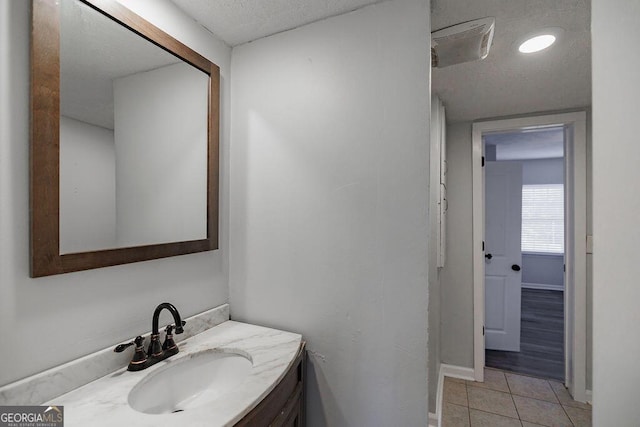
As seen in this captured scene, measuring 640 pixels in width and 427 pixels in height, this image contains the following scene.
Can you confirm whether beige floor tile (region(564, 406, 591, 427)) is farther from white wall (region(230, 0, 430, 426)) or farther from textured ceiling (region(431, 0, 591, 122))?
textured ceiling (region(431, 0, 591, 122))

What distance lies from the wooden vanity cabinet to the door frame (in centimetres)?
201

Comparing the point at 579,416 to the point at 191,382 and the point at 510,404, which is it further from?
the point at 191,382

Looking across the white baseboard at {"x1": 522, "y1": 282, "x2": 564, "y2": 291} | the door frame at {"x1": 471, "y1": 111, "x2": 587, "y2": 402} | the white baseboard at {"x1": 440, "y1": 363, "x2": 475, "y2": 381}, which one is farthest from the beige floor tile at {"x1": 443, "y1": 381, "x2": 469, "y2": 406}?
the white baseboard at {"x1": 522, "y1": 282, "x2": 564, "y2": 291}

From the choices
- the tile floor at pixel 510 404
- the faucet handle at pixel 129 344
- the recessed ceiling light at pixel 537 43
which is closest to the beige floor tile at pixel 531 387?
the tile floor at pixel 510 404

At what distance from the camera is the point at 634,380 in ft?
1.95

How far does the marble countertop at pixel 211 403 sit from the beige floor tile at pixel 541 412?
2.06 metres

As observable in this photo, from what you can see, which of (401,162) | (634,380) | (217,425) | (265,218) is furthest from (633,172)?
(265,218)

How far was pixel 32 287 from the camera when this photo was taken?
32.5 inches

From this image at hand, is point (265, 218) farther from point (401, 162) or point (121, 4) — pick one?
point (121, 4)

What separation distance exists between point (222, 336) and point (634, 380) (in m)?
1.39

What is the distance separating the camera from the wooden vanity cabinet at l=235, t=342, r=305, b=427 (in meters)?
0.88

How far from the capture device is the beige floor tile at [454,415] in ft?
6.43

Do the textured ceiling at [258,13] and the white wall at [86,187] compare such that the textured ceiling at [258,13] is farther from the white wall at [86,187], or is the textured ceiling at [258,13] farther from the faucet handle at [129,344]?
the faucet handle at [129,344]


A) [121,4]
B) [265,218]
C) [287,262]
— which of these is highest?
[121,4]
